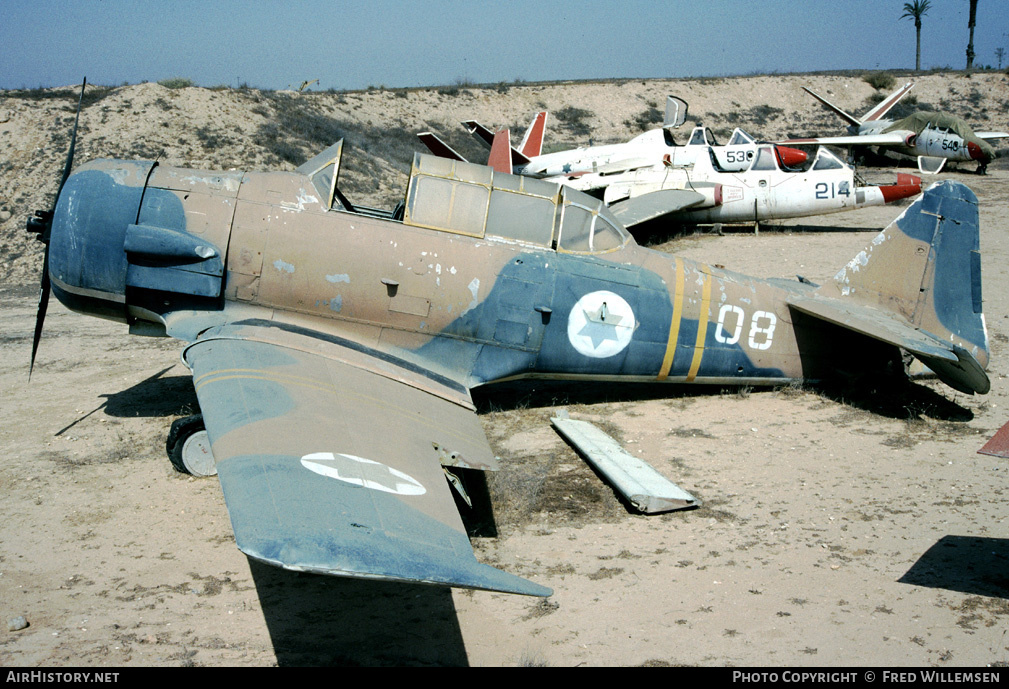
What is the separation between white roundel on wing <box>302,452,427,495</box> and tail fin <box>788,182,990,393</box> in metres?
5.43

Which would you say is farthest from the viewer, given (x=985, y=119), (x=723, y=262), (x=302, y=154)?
(x=985, y=119)

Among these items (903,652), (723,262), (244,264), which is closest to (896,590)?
(903,652)

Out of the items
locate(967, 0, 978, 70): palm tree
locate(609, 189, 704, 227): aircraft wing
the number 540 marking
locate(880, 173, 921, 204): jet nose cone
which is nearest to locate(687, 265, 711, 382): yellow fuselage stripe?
the number 540 marking

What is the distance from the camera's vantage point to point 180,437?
6.36 m

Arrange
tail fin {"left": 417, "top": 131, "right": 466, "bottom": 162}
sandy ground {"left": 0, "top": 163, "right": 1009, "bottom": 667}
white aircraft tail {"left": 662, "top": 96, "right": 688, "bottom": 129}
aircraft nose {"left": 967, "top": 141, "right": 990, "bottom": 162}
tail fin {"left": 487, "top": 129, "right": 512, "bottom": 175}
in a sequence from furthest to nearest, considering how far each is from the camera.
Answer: aircraft nose {"left": 967, "top": 141, "right": 990, "bottom": 162} < white aircraft tail {"left": 662, "top": 96, "right": 688, "bottom": 129} < tail fin {"left": 417, "top": 131, "right": 466, "bottom": 162} < tail fin {"left": 487, "top": 129, "right": 512, "bottom": 175} < sandy ground {"left": 0, "top": 163, "right": 1009, "bottom": 667}

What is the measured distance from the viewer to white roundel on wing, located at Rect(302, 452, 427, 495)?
448cm

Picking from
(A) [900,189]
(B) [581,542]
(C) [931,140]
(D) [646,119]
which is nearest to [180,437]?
(B) [581,542]

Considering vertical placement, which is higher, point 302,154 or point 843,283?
point 302,154

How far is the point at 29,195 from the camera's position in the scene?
59.0ft

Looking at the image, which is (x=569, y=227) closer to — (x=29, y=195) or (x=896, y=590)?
(x=896, y=590)

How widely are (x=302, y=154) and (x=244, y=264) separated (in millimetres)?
17782

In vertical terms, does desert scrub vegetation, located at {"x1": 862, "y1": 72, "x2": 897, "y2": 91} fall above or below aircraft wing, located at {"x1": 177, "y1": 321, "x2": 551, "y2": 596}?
above

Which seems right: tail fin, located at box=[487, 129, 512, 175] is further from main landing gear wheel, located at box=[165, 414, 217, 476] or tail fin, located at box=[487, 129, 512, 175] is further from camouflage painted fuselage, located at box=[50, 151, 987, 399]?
main landing gear wheel, located at box=[165, 414, 217, 476]

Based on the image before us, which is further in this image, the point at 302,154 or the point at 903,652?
the point at 302,154
